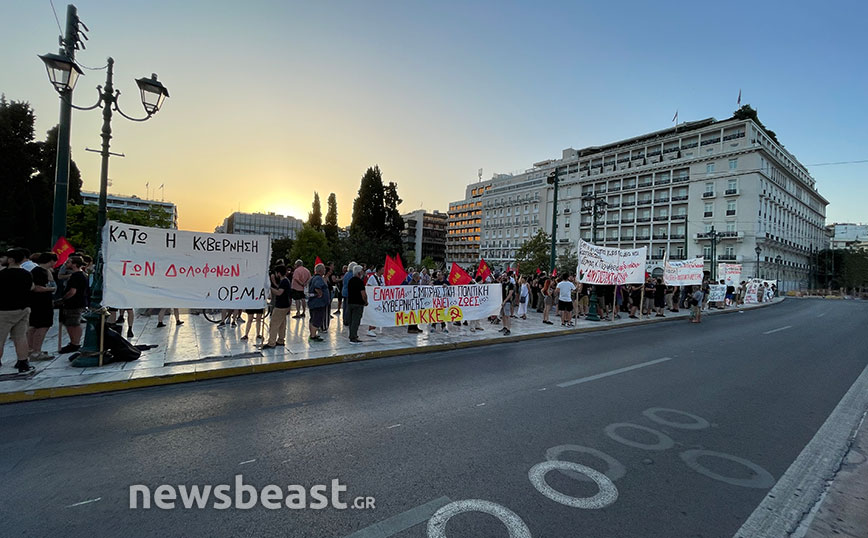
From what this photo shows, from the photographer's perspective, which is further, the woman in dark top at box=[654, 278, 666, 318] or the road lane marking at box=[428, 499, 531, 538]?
the woman in dark top at box=[654, 278, 666, 318]

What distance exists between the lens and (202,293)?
7742 mm

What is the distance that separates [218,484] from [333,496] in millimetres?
1012

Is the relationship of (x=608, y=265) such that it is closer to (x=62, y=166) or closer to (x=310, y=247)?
(x=62, y=166)

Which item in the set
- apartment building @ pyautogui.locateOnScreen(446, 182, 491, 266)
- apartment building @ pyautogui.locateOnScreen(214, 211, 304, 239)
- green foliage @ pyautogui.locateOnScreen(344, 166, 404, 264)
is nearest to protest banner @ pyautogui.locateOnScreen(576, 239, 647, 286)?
green foliage @ pyautogui.locateOnScreen(344, 166, 404, 264)

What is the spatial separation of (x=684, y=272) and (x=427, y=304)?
1648 centimetres

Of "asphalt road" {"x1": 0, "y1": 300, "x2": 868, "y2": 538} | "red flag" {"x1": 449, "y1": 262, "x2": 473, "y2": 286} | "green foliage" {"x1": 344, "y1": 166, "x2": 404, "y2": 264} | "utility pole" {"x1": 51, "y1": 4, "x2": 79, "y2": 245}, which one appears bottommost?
"asphalt road" {"x1": 0, "y1": 300, "x2": 868, "y2": 538}

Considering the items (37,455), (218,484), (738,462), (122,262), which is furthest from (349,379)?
(738,462)

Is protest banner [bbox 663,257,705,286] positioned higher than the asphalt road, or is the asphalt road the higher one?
protest banner [bbox 663,257,705,286]

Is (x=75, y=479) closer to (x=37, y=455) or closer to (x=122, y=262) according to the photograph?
(x=37, y=455)

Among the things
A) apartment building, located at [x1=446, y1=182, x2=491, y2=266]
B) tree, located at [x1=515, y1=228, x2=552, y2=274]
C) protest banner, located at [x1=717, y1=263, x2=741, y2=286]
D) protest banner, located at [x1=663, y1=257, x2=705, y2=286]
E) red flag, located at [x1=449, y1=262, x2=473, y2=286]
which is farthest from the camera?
apartment building, located at [x1=446, y1=182, x2=491, y2=266]

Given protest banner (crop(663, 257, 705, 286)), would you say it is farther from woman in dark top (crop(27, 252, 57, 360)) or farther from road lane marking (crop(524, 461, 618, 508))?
woman in dark top (crop(27, 252, 57, 360))

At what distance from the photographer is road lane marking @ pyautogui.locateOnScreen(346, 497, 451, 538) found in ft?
8.59

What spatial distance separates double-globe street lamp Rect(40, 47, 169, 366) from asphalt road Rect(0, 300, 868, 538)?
171cm

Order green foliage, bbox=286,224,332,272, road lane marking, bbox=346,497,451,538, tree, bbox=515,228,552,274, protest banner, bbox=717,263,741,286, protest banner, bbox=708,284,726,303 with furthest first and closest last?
green foliage, bbox=286,224,332,272 < tree, bbox=515,228,552,274 < protest banner, bbox=717,263,741,286 < protest banner, bbox=708,284,726,303 < road lane marking, bbox=346,497,451,538
